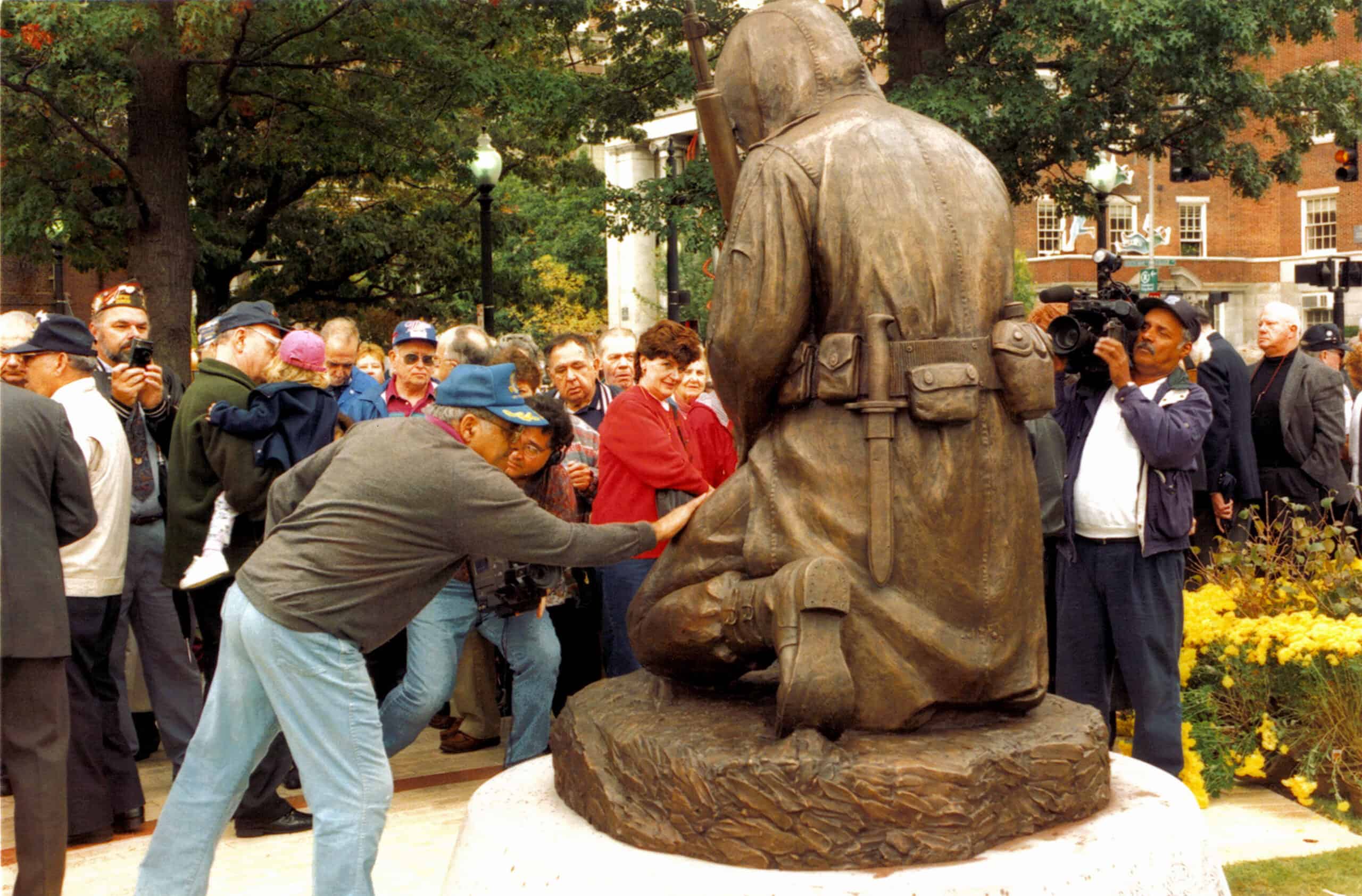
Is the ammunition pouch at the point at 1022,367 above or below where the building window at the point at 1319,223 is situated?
below

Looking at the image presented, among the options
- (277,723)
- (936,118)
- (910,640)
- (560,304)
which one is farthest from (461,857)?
(560,304)

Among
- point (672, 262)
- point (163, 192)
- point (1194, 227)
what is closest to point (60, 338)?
point (163, 192)

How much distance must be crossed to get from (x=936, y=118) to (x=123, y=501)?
9.08 metres

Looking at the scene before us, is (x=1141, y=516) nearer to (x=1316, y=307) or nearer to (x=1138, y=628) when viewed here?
(x=1138, y=628)

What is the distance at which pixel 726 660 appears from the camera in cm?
430

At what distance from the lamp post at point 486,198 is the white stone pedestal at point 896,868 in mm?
11490

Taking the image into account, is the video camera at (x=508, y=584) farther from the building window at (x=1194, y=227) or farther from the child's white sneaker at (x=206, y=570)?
the building window at (x=1194, y=227)

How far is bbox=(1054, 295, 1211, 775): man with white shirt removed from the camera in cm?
598

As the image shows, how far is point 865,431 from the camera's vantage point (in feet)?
13.5

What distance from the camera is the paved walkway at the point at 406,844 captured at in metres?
5.50

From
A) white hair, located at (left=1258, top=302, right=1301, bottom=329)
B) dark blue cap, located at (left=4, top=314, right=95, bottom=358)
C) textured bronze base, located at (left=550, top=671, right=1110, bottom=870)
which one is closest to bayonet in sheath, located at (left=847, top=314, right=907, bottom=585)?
textured bronze base, located at (left=550, top=671, right=1110, bottom=870)

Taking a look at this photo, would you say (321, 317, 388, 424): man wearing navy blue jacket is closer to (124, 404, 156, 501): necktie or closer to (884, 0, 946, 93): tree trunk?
(124, 404, 156, 501): necktie

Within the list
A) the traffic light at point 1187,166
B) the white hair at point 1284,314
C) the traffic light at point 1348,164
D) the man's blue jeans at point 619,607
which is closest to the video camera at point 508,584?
the man's blue jeans at point 619,607

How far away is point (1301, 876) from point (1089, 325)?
90.5 inches
